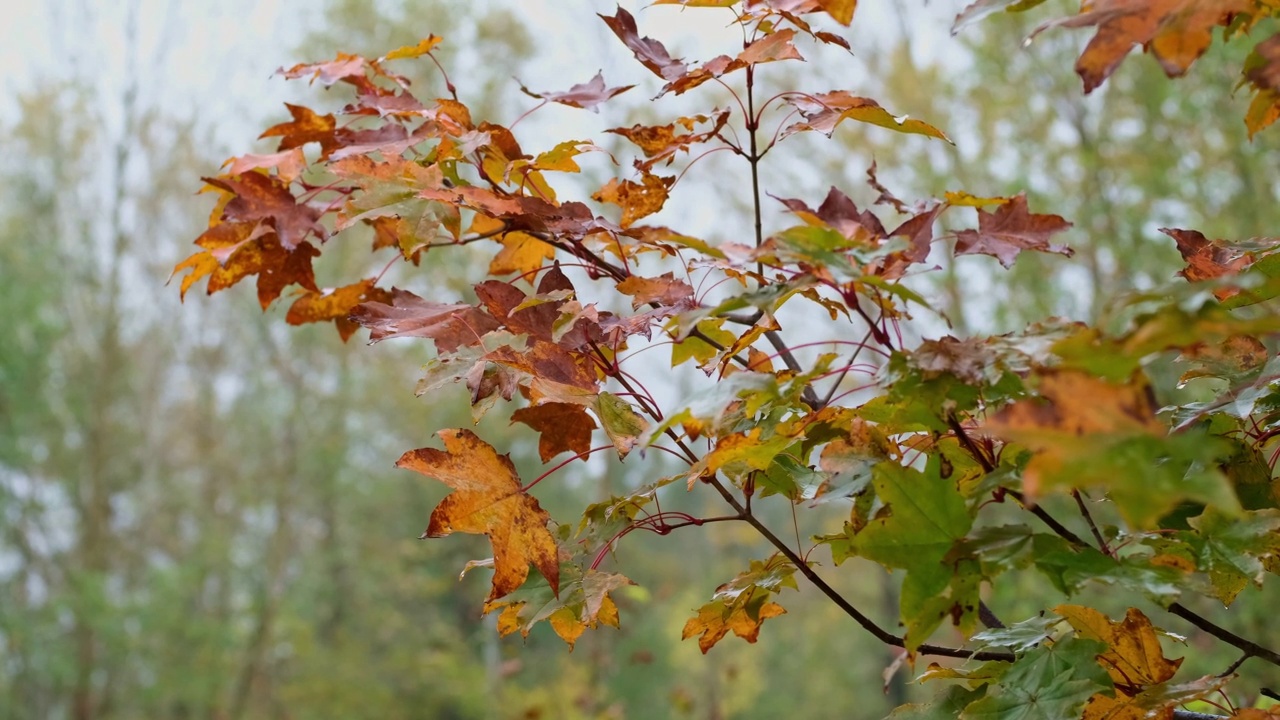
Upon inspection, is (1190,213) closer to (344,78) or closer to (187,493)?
(344,78)

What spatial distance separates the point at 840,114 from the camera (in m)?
0.69

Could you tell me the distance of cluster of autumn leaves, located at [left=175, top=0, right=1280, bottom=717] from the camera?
1.42ft

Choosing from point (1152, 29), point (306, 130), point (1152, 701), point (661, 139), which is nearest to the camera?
point (1152, 29)

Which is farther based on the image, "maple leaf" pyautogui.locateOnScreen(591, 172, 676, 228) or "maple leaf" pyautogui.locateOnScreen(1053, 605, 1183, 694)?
"maple leaf" pyautogui.locateOnScreen(591, 172, 676, 228)

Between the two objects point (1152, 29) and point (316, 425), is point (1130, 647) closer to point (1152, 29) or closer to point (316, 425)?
point (1152, 29)

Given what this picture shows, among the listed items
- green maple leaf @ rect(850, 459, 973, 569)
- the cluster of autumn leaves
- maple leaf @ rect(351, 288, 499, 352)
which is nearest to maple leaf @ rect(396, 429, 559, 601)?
the cluster of autumn leaves

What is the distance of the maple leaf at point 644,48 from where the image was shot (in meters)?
0.74

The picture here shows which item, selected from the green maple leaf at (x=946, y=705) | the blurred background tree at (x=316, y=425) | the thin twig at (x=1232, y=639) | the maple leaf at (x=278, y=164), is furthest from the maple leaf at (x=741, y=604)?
the blurred background tree at (x=316, y=425)

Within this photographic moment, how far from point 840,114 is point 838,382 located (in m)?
0.21

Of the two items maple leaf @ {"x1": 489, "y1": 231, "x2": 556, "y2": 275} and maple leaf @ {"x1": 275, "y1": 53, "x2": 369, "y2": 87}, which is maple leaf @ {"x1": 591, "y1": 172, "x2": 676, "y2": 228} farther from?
maple leaf @ {"x1": 275, "y1": 53, "x2": 369, "y2": 87}

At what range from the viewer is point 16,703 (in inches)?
286

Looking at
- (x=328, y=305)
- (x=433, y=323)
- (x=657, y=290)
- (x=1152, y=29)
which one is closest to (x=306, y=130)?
(x=328, y=305)

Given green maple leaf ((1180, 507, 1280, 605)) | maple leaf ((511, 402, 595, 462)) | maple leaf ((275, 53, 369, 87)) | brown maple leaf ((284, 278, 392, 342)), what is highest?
maple leaf ((275, 53, 369, 87))

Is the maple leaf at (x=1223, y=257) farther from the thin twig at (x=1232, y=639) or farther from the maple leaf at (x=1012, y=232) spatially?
the thin twig at (x=1232, y=639)
